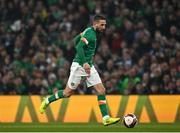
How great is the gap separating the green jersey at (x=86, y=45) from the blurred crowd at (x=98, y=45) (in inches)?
259

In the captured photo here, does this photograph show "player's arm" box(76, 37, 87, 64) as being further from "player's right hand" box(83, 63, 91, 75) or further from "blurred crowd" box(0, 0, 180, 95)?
"blurred crowd" box(0, 0, 180, 95)

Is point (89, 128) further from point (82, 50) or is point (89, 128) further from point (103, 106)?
point (82, 50)

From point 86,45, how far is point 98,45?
9113mm

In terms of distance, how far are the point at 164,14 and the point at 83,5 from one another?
9.69ft

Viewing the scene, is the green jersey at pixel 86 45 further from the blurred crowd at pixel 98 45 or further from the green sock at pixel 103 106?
the blurred crowd at pixel 98 45

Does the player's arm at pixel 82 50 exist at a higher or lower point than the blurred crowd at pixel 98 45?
higher

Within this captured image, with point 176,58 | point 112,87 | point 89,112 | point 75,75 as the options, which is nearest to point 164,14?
Answer: point 176,58

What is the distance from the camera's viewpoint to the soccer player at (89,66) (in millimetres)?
13289

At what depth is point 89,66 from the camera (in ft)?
43.4

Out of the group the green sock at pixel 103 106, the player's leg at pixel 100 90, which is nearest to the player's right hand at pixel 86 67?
the player's leg at pixel 100 90

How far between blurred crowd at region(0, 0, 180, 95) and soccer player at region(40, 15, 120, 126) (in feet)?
21.0

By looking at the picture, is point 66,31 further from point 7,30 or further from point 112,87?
point 112,87

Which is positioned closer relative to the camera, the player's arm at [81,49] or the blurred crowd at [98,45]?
the player's arm at [81,49]

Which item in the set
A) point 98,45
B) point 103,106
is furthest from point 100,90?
point 98,45
